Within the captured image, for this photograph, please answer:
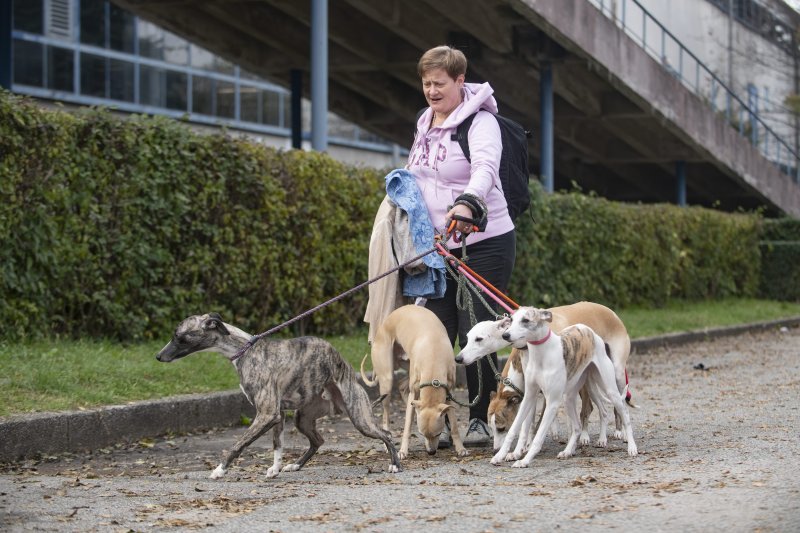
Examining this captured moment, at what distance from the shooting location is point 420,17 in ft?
65.5

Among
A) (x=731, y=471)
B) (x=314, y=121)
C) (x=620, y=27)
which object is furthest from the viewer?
(x=620, y=27)

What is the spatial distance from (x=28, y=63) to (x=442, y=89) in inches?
742

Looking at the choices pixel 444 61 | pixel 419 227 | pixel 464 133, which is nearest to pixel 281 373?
pixel 419 227

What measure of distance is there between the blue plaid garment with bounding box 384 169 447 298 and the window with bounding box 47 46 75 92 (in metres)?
18.6

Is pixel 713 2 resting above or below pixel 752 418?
above

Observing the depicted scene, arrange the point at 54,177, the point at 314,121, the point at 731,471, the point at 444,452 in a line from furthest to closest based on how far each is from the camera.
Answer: the point at 314,121 → the point at 54,177 → the point at 444,452 → the point at 731,471

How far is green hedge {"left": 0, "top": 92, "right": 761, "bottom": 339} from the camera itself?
32.1ft

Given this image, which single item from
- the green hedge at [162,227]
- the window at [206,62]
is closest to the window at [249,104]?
the window at [206,62]

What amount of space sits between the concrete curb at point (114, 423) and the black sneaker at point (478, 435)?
2.18 meters

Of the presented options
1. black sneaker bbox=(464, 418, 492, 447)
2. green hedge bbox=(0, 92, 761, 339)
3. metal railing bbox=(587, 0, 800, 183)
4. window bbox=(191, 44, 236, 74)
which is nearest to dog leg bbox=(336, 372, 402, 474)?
black sneaker bbox=(464, 418, 492, 447)

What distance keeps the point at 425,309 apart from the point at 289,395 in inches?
46.9

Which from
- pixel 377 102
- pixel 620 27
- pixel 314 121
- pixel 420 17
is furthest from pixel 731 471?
pixel 377 102

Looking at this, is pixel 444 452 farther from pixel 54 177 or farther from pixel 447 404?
pixel 54 177

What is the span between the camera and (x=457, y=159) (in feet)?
24.2
